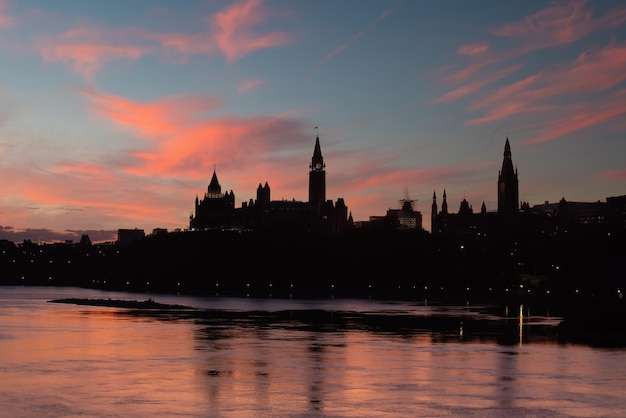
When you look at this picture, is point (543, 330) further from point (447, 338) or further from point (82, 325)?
point (82, 325)

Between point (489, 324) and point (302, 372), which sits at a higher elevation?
point (489, 324)

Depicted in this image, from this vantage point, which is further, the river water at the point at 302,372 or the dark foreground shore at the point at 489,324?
the dark foreground shore at the point at 489,324

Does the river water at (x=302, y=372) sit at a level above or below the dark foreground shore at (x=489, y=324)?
below

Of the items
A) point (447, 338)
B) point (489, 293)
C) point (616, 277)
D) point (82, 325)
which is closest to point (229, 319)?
point (82, 325)

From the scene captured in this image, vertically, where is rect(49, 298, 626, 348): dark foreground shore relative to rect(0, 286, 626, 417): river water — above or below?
above

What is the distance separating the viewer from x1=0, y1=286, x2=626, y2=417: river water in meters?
36.2

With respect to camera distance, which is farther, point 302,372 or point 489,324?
point 489,324

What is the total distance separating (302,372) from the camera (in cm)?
4741

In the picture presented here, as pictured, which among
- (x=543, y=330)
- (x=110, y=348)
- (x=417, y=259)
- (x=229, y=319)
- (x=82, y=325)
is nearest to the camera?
(x=110, y=348)

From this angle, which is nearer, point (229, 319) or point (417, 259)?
point (229, 319)

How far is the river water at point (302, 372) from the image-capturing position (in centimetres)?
3622

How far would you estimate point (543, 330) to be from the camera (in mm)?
80688

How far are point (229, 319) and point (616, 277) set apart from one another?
193ft

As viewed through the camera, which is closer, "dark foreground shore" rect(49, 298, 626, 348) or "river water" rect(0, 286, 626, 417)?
"river water" rect(0, 286, 626, 417)
